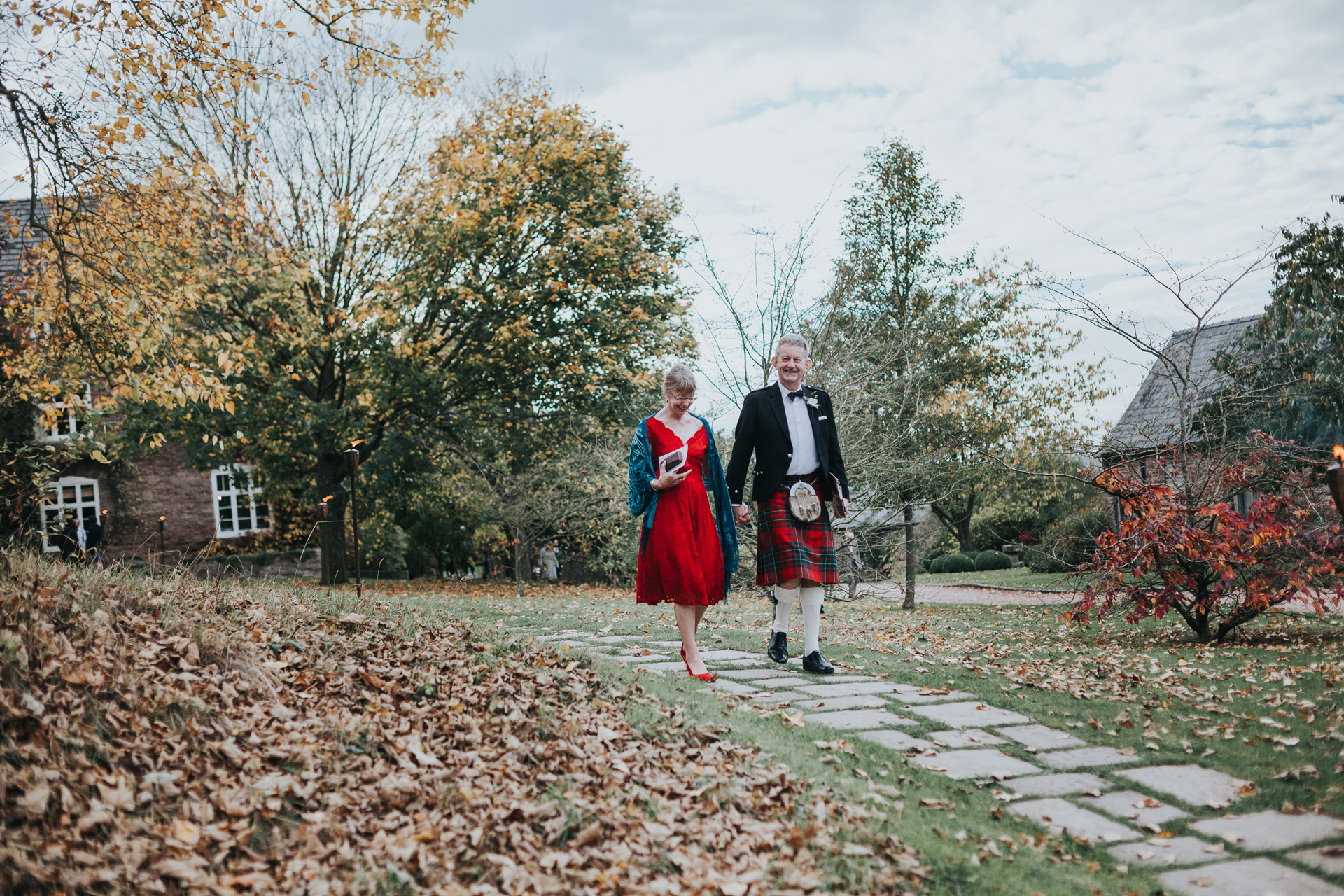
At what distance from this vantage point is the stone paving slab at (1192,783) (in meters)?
3.23

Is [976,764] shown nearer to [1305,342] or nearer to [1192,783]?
[1192,783]

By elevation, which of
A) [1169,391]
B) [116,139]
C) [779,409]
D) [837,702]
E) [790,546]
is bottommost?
[837,702]

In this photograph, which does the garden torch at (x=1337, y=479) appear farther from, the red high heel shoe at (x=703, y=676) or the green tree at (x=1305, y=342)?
the green tree at (x=1305, y=342)

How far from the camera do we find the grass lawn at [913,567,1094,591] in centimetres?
1897

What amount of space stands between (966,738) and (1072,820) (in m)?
0.95

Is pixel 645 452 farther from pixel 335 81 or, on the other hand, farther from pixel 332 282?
pixel 335 81

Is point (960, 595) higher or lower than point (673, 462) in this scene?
Answer: lower

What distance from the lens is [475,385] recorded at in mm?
15023

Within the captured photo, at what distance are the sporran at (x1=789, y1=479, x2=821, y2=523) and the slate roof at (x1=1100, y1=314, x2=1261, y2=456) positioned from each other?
13.3 ft

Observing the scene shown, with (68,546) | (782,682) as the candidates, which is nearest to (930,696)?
(782,682)

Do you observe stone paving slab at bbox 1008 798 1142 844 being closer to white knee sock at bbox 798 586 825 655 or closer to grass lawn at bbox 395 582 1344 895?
grass lawn at bbox 395 582 1344 895

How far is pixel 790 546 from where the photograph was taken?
17.3 feet

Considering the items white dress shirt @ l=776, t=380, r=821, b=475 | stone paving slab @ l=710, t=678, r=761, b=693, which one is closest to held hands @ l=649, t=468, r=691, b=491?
white dress shirt @ l=776, t=380, r=821, b=475

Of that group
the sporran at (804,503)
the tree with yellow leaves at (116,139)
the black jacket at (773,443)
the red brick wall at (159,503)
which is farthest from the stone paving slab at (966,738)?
the red brick wall at (159,503)
